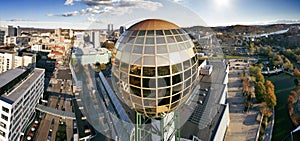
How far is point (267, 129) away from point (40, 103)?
33.7 feet

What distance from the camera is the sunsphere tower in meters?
1.81

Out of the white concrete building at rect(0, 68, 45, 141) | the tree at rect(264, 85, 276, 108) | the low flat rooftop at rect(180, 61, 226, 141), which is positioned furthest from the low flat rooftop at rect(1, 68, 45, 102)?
the tree at rect(264, 85, 276, 108)

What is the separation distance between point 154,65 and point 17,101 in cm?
651

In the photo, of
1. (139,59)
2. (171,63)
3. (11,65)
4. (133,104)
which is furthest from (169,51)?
(11,65)

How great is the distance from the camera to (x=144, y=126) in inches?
110

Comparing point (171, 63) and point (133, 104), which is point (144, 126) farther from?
point (171, 63)

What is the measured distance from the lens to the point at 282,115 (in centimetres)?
826

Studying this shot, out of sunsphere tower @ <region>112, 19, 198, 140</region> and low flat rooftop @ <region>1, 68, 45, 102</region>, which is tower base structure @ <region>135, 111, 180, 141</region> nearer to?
sunsphere tower @ <region>112, 19, 198, 140</region>

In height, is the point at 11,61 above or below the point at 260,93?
Answer: above

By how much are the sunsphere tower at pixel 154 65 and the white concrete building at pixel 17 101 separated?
229 inches

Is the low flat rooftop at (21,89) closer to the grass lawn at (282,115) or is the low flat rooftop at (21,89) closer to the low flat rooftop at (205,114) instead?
the low flat rooftop at (205,114)

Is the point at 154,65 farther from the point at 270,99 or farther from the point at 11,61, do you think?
the point at 11,61

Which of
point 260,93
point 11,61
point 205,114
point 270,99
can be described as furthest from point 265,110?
point 11,61

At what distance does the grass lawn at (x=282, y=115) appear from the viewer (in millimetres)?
6791
